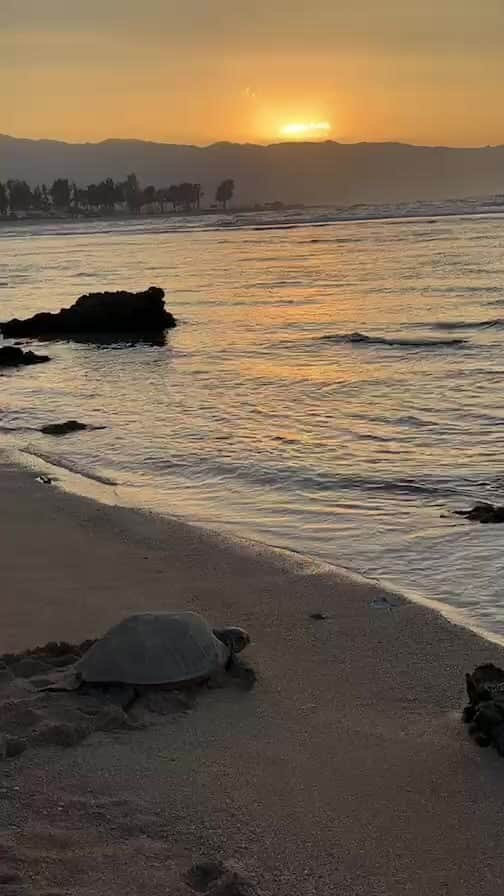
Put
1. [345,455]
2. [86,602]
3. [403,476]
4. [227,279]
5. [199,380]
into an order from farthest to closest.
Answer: [227,279], [199,380], [345,455], [403,476], [86,602]

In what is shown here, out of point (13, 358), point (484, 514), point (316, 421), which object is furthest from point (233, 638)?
point (13, 358)

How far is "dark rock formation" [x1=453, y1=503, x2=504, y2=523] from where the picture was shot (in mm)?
6629

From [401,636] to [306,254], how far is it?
38488 mm

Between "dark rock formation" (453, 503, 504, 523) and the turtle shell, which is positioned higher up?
the turtle shell

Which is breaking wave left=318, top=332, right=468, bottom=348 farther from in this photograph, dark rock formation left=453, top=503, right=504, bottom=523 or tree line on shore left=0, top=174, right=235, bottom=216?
tree line on shore left=0, top=174, right=235, bottom=216

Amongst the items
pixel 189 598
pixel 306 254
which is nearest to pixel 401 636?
pixel 189 598

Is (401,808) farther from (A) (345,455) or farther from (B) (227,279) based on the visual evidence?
(B) (227,279)

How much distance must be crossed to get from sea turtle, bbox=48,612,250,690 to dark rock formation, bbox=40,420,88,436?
20.3ft

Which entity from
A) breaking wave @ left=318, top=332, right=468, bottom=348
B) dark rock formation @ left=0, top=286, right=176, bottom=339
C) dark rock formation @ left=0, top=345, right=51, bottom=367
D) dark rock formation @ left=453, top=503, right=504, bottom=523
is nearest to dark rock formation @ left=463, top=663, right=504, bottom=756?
dark rock formation @ left=453, top=503, right=504, bottom=523

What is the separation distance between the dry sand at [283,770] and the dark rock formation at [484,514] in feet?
5.14

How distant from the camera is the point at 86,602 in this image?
17.3ft

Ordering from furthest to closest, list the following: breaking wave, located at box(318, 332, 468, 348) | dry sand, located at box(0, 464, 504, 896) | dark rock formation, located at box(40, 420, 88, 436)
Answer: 1. breaking wave, located at box(318, 332, 468, 348)
2. dark rock formation, located at box(40, 420, 88, 436)
3. dry sand, located at box(0, 464, 504, 896)

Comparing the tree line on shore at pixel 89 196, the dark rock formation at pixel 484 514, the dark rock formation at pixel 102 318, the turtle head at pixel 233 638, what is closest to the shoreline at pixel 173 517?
the turtle head at pixel 233 638

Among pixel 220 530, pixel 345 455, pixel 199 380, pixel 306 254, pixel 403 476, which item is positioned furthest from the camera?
pixel 306 254
